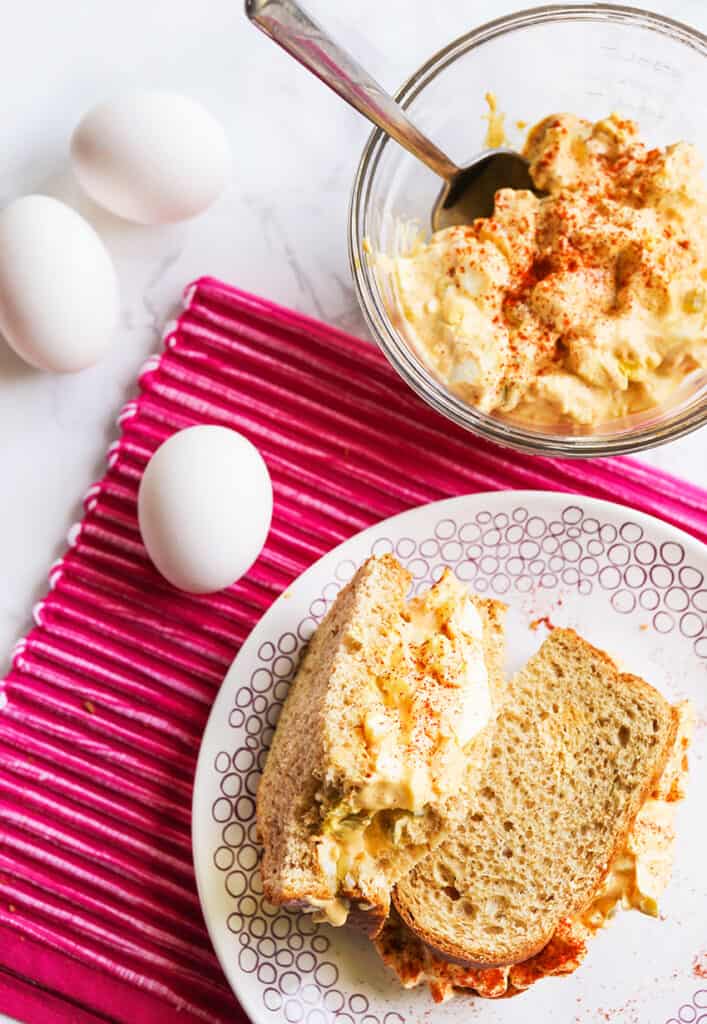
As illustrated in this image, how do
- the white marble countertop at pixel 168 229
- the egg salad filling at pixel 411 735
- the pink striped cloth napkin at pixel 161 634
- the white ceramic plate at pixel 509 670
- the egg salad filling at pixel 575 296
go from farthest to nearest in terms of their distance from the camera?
1. the white marble countertop at pixel 168 229
2. the pink striped cloth napkin at pixel 161 634
3. the white ceramic plate at pixel 509 670
4. the egg salad filling at pixel 575 296
5. the egg salad filling at pixel 411 735

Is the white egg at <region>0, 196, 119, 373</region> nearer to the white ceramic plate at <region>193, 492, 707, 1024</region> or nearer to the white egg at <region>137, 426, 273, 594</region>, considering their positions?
the white egg at <region>137, 426, 273, 594</region>

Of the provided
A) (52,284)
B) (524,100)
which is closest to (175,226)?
(52,284)

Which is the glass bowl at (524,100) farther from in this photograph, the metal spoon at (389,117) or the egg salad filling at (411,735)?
the egg salad filling at (411,735)

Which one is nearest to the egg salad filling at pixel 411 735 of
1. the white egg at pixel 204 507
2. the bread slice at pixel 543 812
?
the bread slice at pixel 543 812

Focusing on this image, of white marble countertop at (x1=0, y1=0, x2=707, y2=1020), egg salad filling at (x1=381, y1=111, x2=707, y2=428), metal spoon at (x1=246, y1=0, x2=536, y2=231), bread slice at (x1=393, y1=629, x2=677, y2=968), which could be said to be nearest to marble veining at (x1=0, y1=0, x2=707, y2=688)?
white marble countertop at (x1=0, y1=0, x2=707, y2=1020)

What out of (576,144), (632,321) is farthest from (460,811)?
(576,144)

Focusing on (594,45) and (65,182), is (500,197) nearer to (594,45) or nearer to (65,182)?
(594,45)

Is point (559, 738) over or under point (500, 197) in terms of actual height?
under
